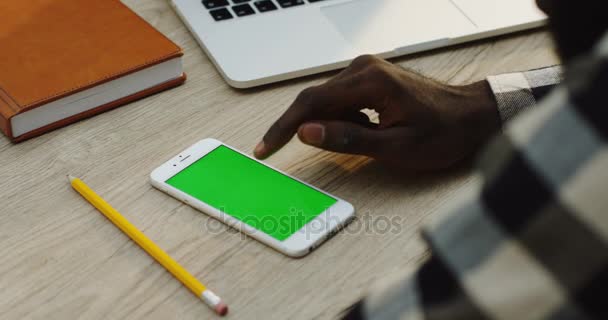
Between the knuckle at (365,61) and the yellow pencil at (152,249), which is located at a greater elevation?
the yellow pencil at (152,249)

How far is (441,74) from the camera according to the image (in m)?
1.00

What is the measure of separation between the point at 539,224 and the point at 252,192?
458mm

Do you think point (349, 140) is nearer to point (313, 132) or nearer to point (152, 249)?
point (313, 132)

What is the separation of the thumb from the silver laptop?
173 millimetres

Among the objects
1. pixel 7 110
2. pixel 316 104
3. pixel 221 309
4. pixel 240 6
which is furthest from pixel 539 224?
pixel 240 6

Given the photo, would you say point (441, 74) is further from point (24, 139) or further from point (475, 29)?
point (24, 139)

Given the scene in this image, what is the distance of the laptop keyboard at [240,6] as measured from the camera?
106 centimetres

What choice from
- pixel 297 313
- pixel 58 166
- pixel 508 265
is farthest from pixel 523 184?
pixel 58 166

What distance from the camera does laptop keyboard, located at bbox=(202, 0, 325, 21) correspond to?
3.47 feet

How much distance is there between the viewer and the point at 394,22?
1.05m

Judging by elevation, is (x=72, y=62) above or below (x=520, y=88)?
above

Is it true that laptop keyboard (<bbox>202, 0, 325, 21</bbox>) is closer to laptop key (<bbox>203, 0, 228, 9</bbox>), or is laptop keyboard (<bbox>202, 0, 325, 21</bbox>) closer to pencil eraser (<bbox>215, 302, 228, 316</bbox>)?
laptop key (<bbox>203, 0, 228, 9</bbox>)

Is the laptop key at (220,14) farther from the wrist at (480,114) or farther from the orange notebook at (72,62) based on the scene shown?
the wrist at (480,114)

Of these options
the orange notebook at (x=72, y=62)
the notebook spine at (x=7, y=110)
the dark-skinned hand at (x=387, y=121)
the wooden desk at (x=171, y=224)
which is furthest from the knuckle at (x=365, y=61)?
the notebook spine at (x=7, y=110)
